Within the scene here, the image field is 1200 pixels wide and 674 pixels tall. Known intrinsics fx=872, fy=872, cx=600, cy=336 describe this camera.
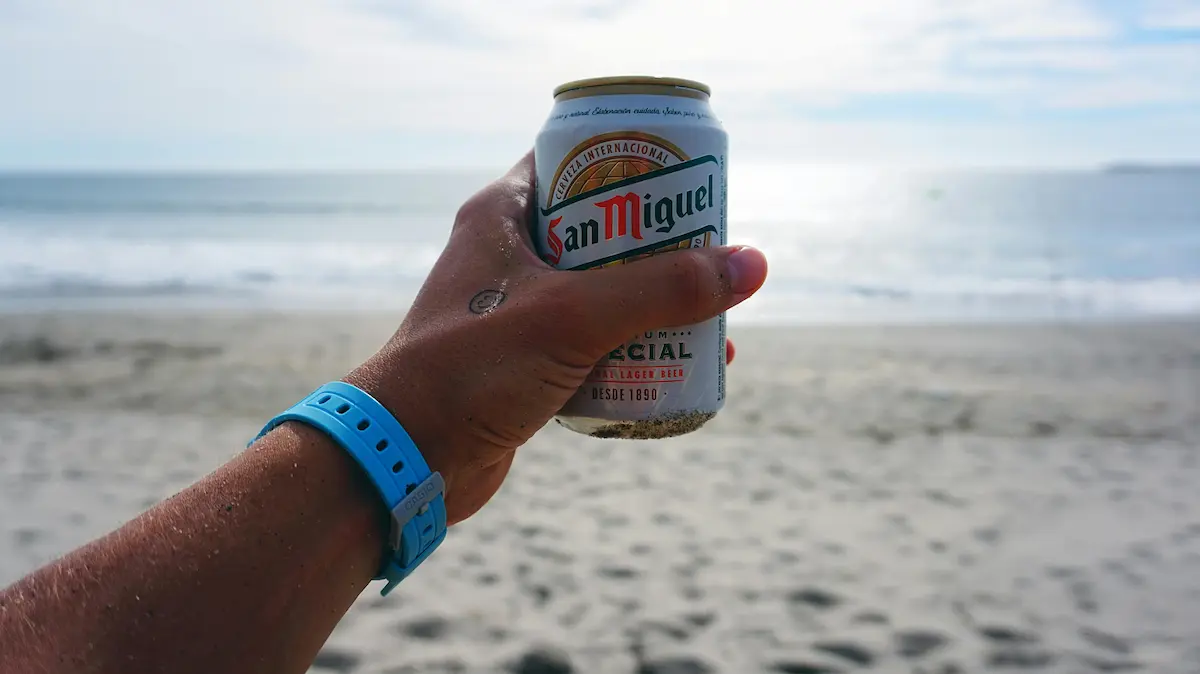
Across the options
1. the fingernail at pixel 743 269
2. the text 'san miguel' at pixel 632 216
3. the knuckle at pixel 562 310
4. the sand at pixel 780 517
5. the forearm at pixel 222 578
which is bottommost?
the sand at pixel 780 517

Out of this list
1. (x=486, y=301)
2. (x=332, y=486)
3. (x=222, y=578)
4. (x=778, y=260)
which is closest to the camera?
(x=222, y=578)

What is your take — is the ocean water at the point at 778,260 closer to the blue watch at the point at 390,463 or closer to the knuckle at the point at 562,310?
the knuckle at the point at 562,310

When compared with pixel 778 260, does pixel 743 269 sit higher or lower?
lower

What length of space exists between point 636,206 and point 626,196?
25 millimetres

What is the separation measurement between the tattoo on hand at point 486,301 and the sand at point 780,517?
73.3 inches

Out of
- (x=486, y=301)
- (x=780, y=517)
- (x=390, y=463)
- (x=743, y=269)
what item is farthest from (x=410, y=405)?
(x=780, y=517)

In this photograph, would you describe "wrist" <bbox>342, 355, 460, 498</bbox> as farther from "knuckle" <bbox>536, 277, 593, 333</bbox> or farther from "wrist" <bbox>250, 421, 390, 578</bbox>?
"knuckle" <bbox>536, 277, 593, 333</bbox>

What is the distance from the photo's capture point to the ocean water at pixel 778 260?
1108cm

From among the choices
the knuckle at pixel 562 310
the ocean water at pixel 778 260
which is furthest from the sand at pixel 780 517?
the ocean water at pixel 778 260

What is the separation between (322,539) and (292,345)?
23.9ft

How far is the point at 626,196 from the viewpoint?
59.1 inches

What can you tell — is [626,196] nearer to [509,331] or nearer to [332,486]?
[509,331]

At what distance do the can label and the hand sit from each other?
0.05m

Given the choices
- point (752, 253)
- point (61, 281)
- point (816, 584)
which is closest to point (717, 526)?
point (816, 584)
